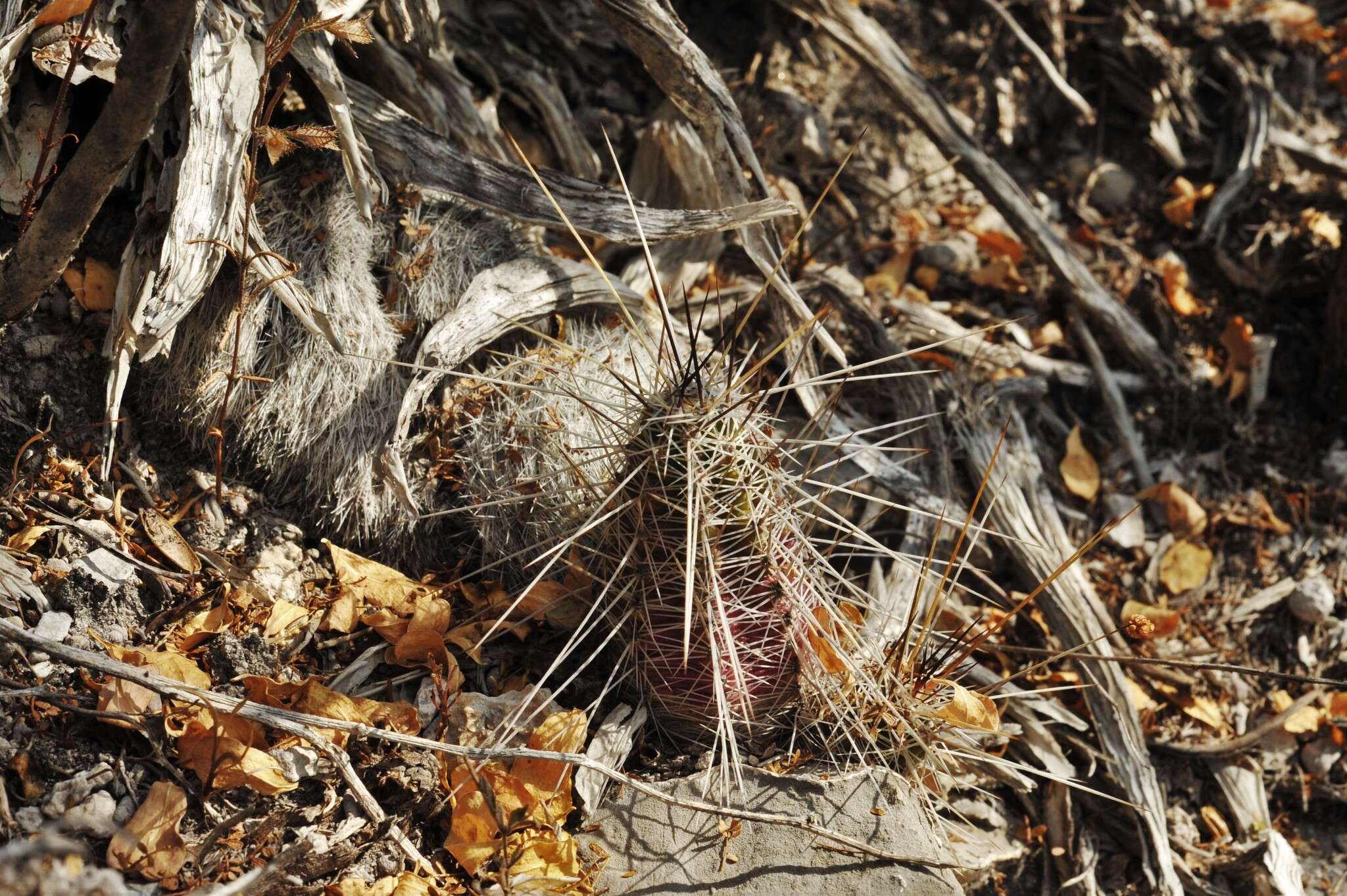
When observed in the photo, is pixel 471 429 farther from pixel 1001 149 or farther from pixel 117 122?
pixel 1001 149

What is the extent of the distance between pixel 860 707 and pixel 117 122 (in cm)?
186

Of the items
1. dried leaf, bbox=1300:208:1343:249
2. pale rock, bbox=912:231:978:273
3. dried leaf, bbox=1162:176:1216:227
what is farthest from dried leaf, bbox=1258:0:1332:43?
pale rock, bbox=912:231:978:273

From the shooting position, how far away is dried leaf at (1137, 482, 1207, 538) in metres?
3.16

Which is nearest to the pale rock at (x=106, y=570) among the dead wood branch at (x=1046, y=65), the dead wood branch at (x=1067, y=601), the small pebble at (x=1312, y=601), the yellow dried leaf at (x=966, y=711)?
the yellow dried leaf at (x=966, y=711)

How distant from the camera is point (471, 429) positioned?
2533mm

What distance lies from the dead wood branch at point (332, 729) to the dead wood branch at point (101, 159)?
74 cm

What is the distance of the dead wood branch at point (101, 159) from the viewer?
172cm

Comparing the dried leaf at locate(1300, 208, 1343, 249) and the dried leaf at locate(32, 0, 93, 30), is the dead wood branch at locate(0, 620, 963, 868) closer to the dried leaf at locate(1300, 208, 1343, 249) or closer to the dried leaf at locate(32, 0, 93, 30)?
the dried leaf at locate(32, 0, 93, 30)

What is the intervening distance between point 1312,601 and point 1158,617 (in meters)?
0.47

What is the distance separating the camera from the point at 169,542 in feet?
7.36

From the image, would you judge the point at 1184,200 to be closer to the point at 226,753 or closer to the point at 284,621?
the point at 284,621

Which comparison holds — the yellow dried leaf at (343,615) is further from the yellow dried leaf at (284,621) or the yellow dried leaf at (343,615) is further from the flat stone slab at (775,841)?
the flat stone slab at (775,841)

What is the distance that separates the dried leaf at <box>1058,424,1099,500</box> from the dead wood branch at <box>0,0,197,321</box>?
8.84 feet

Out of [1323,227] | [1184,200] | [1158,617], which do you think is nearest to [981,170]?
[1184,200]
